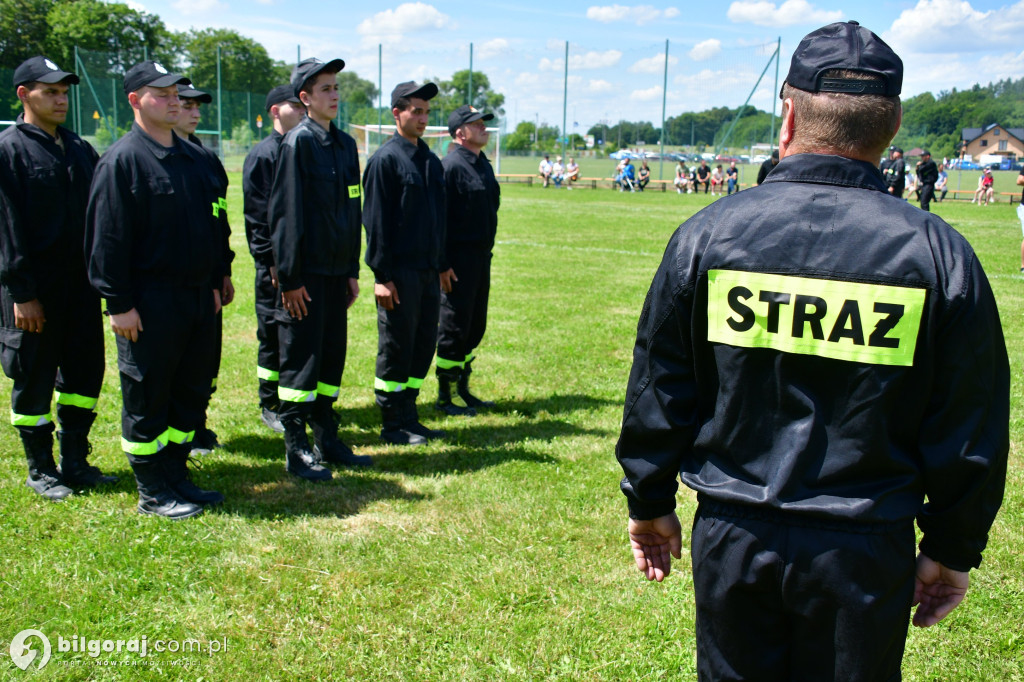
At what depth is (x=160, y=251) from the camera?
156 inches

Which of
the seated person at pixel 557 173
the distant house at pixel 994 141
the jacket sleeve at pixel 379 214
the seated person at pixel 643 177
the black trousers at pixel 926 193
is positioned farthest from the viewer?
the distant house at pixel 994 141

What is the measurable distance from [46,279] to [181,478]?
1354 mm

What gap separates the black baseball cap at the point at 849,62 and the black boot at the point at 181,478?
383 cm

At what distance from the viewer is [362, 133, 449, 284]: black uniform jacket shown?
519 cm

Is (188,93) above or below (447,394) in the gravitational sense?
above

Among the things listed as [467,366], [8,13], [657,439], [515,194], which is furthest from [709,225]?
[8,13]

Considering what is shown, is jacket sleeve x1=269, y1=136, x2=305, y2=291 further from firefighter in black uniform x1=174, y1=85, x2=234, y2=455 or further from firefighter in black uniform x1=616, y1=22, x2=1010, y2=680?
firefighter in black uniform x1=616, y1=22, x2=1010, y2=680

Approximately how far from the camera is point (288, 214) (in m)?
4.47

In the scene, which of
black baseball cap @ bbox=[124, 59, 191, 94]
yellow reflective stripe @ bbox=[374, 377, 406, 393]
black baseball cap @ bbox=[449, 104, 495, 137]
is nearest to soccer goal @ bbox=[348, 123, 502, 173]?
black baseball cap @ bbox=[449, 104, 495, 137]

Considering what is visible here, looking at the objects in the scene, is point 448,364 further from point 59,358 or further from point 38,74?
point 38,74

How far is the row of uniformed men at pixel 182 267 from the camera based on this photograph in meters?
3.99

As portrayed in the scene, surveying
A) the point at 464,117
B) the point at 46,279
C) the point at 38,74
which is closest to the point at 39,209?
the point at 46,279

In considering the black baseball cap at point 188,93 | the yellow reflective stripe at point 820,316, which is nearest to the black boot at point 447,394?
the black baseball cap at point 188,93

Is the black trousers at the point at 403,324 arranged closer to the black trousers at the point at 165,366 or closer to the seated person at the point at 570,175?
the black trousers at the point at 165,366
